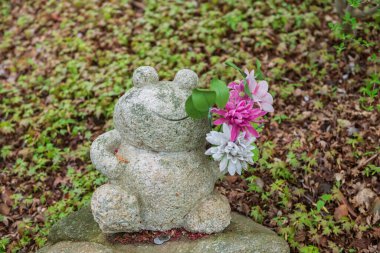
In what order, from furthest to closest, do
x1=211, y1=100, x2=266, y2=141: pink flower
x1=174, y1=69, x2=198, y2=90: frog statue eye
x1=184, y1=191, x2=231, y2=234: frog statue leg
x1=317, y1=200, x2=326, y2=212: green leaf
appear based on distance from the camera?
x1=317, y1=200, x2=326, y2=212: green leaf
x1=184, y1=191, x2=231, y2=234: frog statue leg
x1=174, y1=69, x2=198, y2=90: frog statue eye
x1=211, y1=100, x2=266, y2=141: pink flower

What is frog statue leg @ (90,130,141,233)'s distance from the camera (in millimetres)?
2791

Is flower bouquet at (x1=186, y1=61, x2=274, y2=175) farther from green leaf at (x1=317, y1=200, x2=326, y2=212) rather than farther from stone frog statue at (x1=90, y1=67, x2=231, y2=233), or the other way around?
green leaf at (x1=317, y1=200, x2=326, y2=212)

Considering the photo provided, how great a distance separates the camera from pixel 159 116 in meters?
2.67

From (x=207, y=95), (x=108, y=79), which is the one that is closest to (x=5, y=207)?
(x=108, y=79)

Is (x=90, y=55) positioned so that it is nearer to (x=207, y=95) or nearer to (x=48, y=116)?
(x=48, y=116)

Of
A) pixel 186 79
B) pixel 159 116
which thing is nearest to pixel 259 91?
pixel 186 79

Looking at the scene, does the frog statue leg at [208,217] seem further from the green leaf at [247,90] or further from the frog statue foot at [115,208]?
the green leaf at [247,90]

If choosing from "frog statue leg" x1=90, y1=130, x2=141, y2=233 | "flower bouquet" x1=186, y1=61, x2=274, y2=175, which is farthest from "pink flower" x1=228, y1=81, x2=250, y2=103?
"frog statue leg" x1=90, y1=130, x2=141, y2=233

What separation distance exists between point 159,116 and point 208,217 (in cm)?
75

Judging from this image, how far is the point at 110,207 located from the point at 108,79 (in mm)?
2735

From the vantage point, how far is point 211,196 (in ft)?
9.76

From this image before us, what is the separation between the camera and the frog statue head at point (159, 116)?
8.79 feet

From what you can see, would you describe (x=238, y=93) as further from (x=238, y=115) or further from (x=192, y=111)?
(x=192, y=111)

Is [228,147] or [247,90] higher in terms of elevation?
[247,90]
